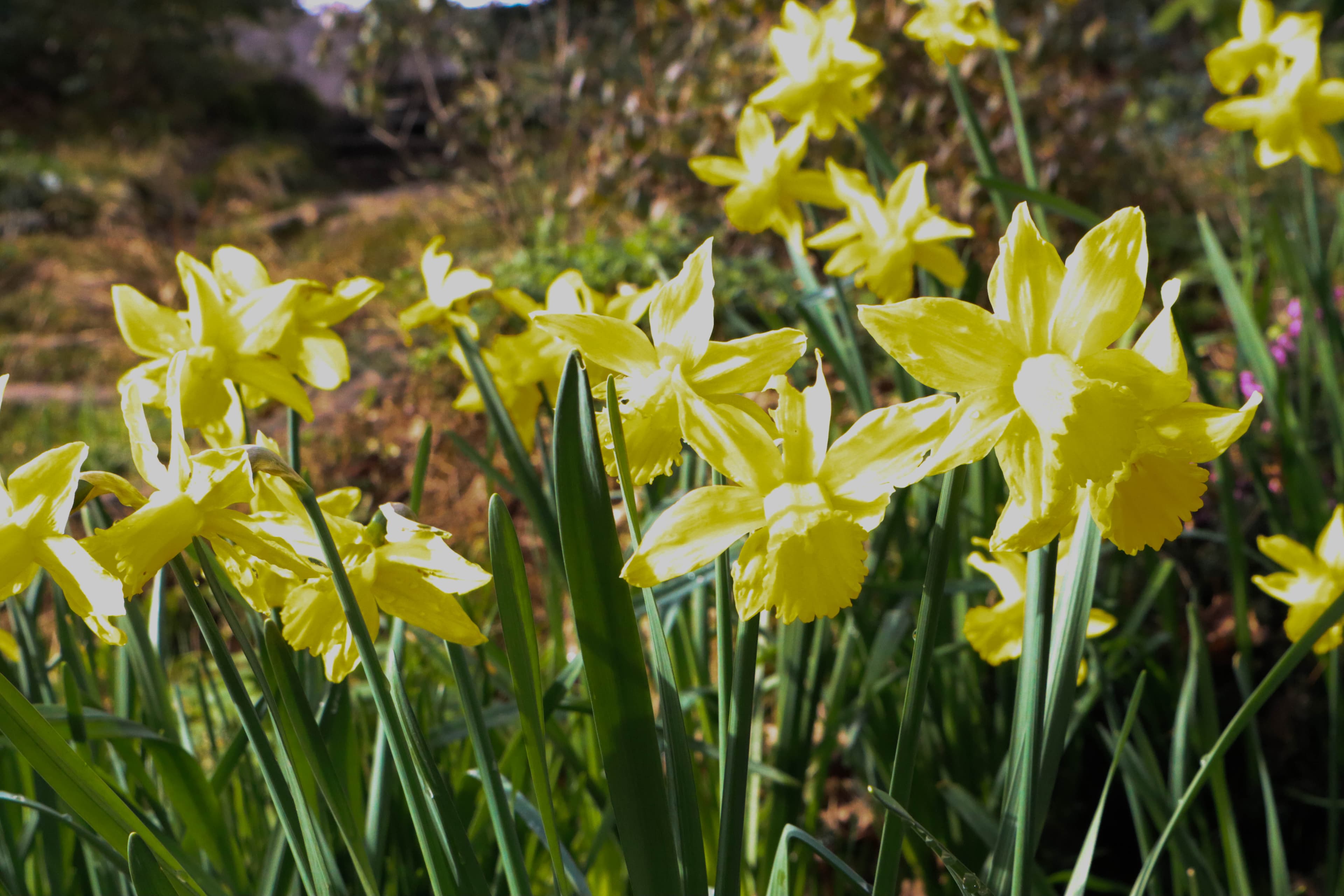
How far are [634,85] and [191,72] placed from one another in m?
9.79

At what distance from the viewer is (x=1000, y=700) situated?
1398mm

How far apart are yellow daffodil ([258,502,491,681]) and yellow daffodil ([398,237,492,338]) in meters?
0.47

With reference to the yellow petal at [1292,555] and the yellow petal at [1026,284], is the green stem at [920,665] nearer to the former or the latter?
the yellow petal at [1026,284]

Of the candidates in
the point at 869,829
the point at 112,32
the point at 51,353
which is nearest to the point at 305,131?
the point at 112,32

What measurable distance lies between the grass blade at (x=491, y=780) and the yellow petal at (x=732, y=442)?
0.25 m

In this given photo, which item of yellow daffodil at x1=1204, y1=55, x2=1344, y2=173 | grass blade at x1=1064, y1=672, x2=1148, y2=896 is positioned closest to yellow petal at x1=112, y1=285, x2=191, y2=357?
grass blade at x1=1064, y1=672, x2=1148, y2=896

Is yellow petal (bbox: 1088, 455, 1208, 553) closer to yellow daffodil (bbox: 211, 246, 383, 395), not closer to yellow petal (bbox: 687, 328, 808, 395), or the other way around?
yellow petal (bbox: 687, 328, 808, 395)

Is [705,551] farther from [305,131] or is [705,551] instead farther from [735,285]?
[305,131]

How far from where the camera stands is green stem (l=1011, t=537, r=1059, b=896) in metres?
0.66

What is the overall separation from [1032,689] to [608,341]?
0.39 metres

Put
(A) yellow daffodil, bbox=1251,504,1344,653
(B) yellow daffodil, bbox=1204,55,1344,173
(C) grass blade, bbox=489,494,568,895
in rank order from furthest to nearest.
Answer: (B) yellow daffodil, bbox=1204,55,1344,173, (A) yellow daffodil, bbox=1251,504,1344,653, (C) grass blade, bbox=489,494,568,895

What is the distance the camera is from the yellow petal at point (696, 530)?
1.93 ft

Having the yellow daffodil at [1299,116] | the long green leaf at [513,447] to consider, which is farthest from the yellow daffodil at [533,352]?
the yellow daffodil at [1299,116]

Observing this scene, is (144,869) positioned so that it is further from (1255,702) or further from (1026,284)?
(1255,702)
